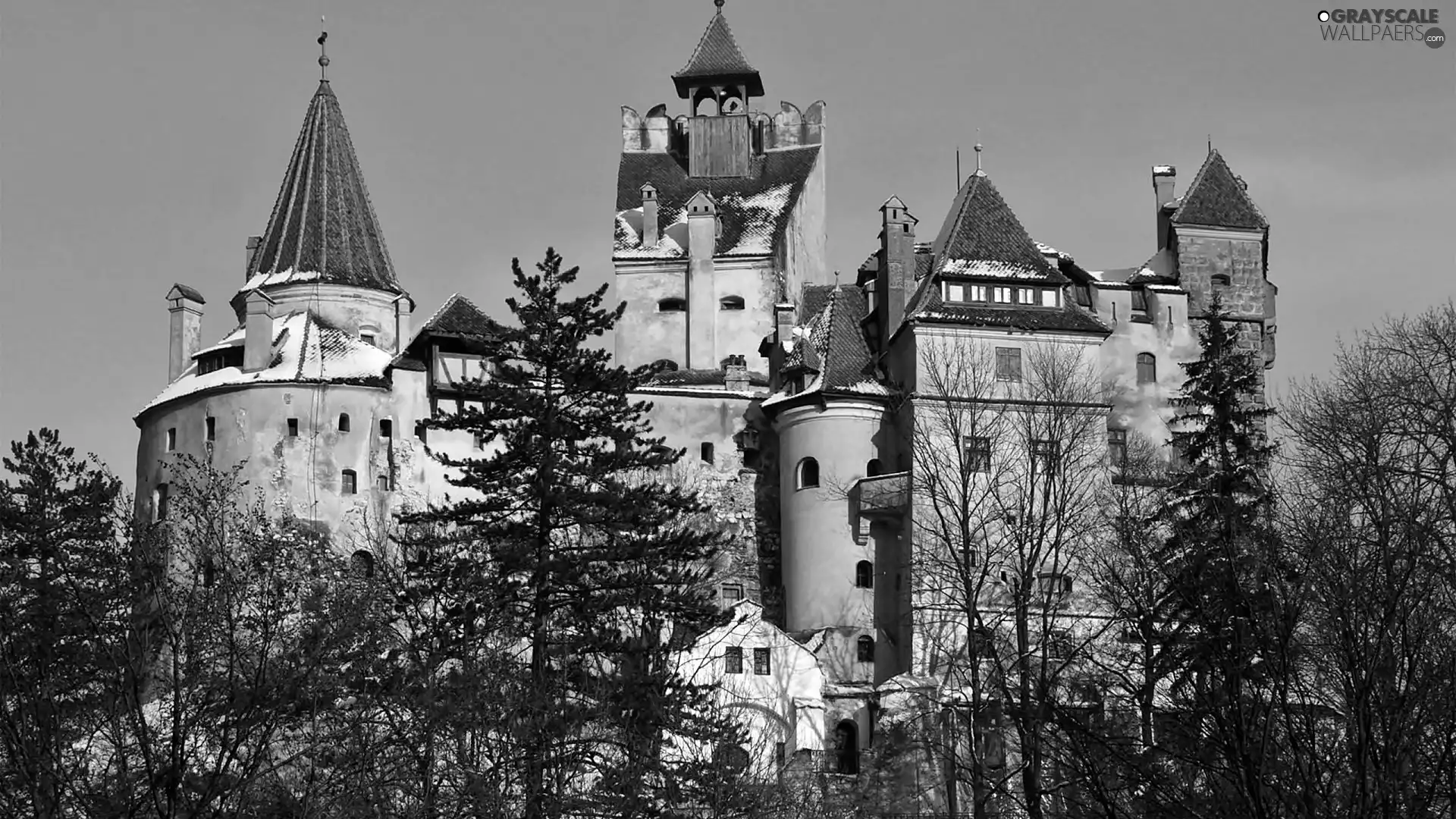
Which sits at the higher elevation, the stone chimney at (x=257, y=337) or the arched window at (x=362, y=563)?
the stone chimney at (x=257, y=337)

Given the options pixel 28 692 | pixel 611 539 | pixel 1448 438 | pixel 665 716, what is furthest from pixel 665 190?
pixel 28 692

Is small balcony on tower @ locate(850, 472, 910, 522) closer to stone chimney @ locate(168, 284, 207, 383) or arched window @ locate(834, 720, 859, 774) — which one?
arched window @ locate(834, 720, 859, 774)

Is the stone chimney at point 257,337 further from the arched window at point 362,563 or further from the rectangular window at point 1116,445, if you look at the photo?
the rectangular window at point 1116,445

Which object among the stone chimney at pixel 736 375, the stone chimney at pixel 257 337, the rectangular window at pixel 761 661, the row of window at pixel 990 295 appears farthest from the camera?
the stone chimney at pixel 736 375

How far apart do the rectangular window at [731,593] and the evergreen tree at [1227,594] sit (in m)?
18.7

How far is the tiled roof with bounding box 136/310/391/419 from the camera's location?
208 feet

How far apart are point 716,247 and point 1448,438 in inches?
1592

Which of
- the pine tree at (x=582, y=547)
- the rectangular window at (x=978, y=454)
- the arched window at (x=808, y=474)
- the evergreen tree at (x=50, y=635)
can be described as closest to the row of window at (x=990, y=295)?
the arched window at (x=808, y=474)

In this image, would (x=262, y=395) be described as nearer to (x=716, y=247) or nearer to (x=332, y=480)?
(x=332, y=480)

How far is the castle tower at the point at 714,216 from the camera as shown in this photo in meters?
70.0

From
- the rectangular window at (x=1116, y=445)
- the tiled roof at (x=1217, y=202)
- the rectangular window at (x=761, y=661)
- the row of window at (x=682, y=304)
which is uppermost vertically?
the tiled roof at (x=1217, y=202)

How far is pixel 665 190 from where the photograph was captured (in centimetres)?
7512

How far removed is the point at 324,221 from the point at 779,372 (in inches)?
627

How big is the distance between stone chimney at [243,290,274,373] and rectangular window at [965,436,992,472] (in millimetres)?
21651
